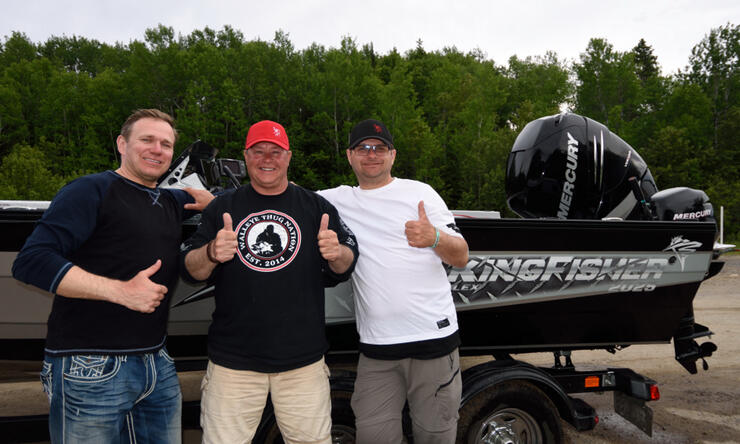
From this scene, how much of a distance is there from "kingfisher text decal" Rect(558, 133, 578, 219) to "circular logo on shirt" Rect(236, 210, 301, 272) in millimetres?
2360

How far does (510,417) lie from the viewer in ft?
9.09

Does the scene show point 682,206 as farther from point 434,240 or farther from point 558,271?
point 434,240

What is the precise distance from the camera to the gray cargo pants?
80.7 inches

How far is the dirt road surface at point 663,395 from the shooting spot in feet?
11.4

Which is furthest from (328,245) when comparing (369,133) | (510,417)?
(510,417)

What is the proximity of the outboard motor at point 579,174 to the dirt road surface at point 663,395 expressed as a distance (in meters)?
1.80

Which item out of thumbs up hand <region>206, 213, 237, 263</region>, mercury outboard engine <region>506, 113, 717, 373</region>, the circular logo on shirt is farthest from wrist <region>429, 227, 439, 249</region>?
mercury outboard engine <region>506, 113, 717, 373</region>

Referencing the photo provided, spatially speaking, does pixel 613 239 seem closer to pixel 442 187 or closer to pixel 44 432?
pixel 44 432

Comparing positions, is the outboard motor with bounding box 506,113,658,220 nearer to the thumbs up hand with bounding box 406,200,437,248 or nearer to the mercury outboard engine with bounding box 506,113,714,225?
the mercury outboard engine with bounding box 506,113,714,225

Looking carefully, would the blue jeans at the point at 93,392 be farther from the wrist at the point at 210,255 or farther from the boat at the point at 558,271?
the boat at the point at 558,271

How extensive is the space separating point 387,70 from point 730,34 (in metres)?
29.1

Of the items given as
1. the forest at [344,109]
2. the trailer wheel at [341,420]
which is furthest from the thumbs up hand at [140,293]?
the forest at [344,109]

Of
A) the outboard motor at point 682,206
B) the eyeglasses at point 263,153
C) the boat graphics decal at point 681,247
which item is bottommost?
the boat graphics decal at point 681,247

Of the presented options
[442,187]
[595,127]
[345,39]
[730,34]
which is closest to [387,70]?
[345,39]
